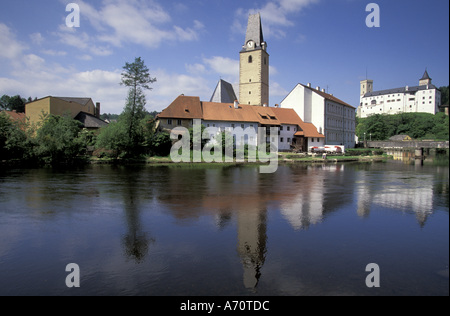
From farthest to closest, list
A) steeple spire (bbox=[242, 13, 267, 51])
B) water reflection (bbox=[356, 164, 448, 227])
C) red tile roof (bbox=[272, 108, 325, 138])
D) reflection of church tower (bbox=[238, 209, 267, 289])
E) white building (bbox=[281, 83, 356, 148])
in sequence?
steeple spire (bbox=[242, 13, 267, 51]), white building (bbox=[281, 83, 356, 148]), red tile roof (bbox=[272, 108, 325, 138]), water reflection (bbox=[356, 164, 448, 227]), reflection of church tower (bbox=[238, 209, 267, 289])

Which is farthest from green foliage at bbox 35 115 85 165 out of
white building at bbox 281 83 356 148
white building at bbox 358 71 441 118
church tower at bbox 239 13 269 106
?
white building at bbox 358 71 441 118

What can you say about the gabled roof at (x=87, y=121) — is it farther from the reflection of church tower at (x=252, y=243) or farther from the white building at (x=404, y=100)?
the white building at (x=404, y=100)

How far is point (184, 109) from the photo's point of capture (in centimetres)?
5462

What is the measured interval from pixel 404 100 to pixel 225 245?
6062 inches

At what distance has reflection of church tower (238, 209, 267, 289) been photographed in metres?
6.97

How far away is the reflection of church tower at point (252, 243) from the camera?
22.9ft

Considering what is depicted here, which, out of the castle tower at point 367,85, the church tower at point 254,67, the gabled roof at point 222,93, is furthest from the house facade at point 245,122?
the castle tower at point 367,85

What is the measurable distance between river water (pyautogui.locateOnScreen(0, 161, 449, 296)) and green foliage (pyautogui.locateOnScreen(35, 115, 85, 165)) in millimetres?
28442

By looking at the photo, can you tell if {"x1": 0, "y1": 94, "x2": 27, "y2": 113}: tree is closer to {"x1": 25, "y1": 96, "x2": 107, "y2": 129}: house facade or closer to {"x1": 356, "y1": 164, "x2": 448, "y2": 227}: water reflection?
{"x1": 25, "y1": 96, "x2": 107, "y2": 129}: house facade

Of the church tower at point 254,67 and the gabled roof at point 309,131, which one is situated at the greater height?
the church tower at point 254,67

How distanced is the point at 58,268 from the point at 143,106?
4452 cm

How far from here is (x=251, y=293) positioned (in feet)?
20.2

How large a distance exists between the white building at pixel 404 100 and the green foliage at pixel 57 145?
124638 mm

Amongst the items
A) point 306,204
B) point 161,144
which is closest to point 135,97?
point 161,144
